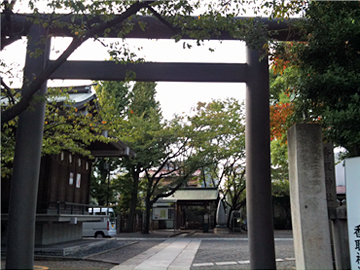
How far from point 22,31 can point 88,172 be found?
12043 millimetres

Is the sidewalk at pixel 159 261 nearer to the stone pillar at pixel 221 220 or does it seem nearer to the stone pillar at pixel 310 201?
the stone pillar at pixel 310 201

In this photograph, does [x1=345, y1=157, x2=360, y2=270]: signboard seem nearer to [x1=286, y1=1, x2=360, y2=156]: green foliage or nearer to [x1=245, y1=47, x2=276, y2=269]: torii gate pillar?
[x1=286, y1=1, x2=360, y2=156]: green foliage

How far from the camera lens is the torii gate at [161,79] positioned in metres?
6.11

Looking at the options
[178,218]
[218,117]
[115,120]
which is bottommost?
[178,218]

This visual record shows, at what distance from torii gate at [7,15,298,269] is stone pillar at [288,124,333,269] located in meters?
0.54

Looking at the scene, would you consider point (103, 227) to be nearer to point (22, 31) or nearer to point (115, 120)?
point (115, 120)

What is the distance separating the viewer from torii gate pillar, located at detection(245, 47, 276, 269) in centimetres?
621

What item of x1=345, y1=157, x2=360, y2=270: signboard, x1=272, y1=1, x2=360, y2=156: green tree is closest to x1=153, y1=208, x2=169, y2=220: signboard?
x1=272, y1=1, x2=360, y2=156: green tree

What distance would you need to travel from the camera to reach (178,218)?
3606cm

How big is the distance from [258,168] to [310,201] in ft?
3.63

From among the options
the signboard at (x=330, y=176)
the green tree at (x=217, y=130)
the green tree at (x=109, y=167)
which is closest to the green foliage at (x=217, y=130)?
the green tree at (x=217, y=130)

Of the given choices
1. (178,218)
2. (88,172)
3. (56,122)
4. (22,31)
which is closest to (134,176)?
(88,172)

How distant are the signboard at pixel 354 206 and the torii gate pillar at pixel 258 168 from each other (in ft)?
4.24

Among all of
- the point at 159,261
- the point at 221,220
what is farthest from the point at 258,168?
the point at 221,220
